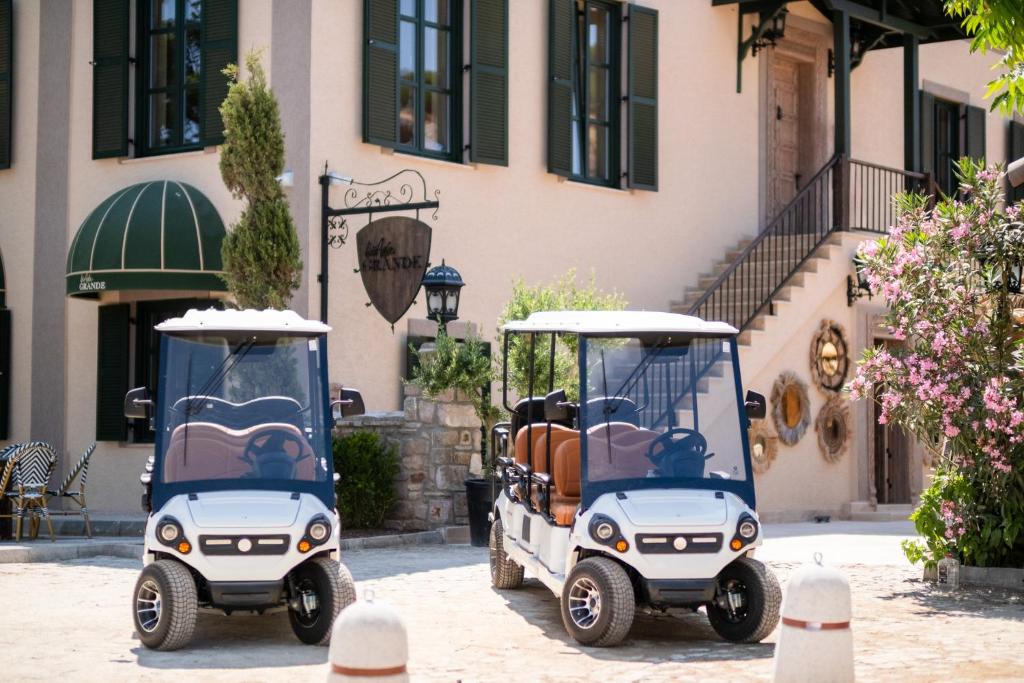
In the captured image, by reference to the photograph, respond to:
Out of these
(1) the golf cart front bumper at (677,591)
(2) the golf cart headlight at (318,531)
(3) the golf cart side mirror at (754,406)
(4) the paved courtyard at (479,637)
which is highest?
(3) the golf cart side mirror at (754,406)

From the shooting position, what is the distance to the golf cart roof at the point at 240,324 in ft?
29.8

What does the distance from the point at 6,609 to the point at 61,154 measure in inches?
339

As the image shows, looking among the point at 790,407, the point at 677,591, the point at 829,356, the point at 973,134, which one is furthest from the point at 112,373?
the point at 973,134

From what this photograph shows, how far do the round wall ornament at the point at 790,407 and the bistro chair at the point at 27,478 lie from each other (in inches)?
320

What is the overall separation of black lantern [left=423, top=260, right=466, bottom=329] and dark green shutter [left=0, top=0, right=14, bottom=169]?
20.2ft

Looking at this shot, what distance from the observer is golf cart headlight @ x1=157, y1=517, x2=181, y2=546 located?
27.7 ft

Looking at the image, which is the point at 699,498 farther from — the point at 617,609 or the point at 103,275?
the point at 103,275

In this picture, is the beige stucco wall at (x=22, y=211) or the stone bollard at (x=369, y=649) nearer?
the stone bollard at (x=369, y=649)

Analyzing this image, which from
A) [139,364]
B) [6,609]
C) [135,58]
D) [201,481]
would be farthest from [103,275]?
[201,481]

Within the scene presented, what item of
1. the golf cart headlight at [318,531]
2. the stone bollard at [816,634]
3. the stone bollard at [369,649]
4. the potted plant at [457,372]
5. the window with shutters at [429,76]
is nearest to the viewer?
the stone bollard at [369,649]

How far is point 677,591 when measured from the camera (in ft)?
28.1

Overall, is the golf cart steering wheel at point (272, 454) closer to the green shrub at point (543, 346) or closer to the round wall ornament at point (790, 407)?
the green shrub at point (543, 346)

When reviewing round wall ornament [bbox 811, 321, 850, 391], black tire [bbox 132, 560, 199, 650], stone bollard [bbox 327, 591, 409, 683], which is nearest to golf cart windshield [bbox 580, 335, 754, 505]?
black tire [bbox 132, 560, 199, 650]

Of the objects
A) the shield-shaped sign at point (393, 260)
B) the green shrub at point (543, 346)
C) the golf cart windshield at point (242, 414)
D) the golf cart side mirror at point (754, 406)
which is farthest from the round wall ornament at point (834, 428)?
the golf cart windshield at point (242, 414)
